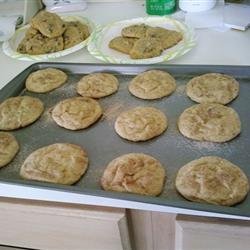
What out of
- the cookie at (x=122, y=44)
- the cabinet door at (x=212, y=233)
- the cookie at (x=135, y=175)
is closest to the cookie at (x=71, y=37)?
the cookie at (x=122, y=44)

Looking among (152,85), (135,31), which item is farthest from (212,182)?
(135,31)

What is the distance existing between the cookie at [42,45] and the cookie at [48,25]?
0.02 metres

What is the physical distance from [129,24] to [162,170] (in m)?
0.64

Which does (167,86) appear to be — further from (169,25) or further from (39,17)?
(39,17)

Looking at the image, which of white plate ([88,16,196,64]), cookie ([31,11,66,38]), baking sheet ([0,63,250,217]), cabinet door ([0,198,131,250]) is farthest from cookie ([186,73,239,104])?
cookie ([31,11,66,38])

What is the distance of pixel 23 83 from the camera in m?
0.93

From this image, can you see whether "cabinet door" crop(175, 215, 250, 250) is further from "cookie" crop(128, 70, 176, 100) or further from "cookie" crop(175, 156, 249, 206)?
"cookie" crop(128, 70, 176, 100)

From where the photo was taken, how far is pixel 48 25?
1.03 meters

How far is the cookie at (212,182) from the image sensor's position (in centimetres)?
58

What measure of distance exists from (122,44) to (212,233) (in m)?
0.62

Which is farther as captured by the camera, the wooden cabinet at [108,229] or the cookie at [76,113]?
the cookie at [76,113]

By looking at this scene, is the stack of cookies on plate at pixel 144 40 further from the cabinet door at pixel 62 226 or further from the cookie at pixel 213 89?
the cabinet door at pixel 62 226

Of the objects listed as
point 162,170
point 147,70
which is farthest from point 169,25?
point 162,170

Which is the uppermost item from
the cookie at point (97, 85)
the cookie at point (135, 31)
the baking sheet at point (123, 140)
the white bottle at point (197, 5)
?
the white bottle at point (197, 5)
